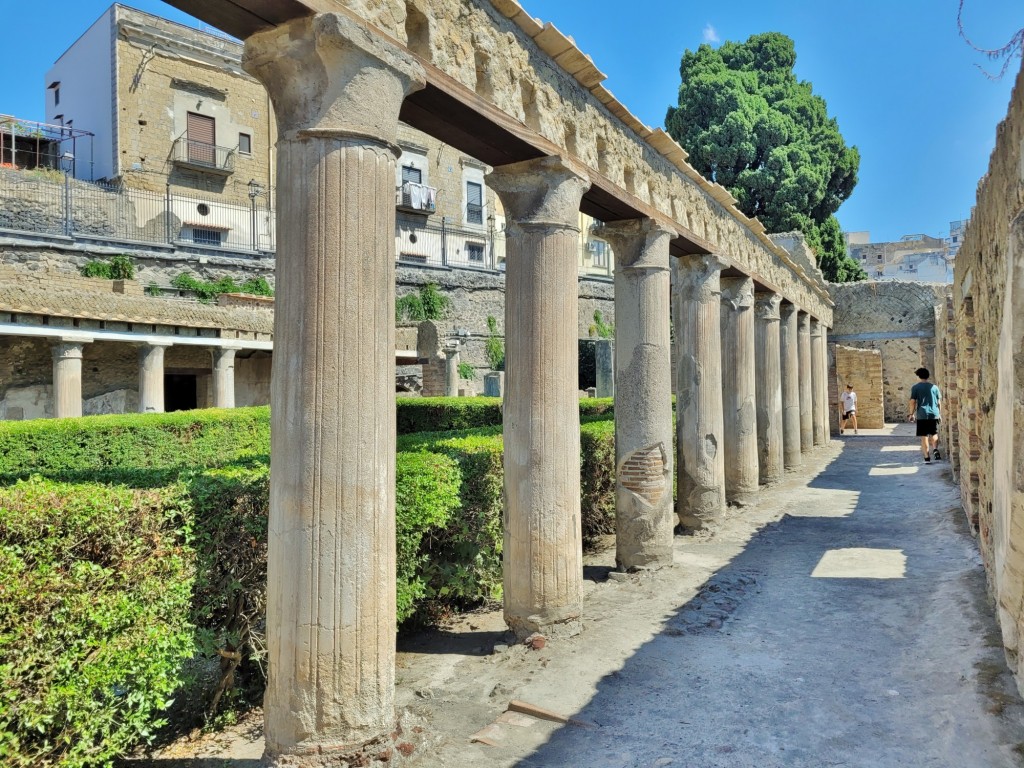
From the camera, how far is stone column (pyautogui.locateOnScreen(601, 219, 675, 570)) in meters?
6.31

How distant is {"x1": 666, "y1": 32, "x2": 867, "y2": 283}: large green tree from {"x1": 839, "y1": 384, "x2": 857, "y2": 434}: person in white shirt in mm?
7097

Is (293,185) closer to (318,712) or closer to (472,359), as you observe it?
(318,712)

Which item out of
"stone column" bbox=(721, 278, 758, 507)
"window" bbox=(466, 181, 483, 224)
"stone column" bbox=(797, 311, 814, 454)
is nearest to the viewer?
"stone column" bbox=(721, 278, 758, 507)

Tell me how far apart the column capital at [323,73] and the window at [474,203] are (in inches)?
1185

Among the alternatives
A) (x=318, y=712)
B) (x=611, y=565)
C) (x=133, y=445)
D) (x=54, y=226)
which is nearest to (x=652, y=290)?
(x=611, y=565)

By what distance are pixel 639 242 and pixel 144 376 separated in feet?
Result: 41.6

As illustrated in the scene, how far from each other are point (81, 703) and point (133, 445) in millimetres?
8376

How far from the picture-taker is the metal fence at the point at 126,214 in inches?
771

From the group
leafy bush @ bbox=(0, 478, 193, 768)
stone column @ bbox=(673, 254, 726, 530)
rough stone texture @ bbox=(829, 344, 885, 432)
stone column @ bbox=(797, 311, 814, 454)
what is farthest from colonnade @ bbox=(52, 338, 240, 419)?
rough stone texture @ bbox=(829, 344, 885, 432)

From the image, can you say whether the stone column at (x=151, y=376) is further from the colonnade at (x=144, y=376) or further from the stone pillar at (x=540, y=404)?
the stone pillar at (x=540, y=404)

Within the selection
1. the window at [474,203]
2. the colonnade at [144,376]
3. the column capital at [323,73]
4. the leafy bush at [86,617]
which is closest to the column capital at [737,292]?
the column capital at [323,73]

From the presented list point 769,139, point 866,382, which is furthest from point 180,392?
point 769,139

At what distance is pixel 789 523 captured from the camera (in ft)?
27.6

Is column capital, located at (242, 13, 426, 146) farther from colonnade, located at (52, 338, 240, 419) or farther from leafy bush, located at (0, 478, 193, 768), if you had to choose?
colonnade, located at (52, 338, 240, 419)
